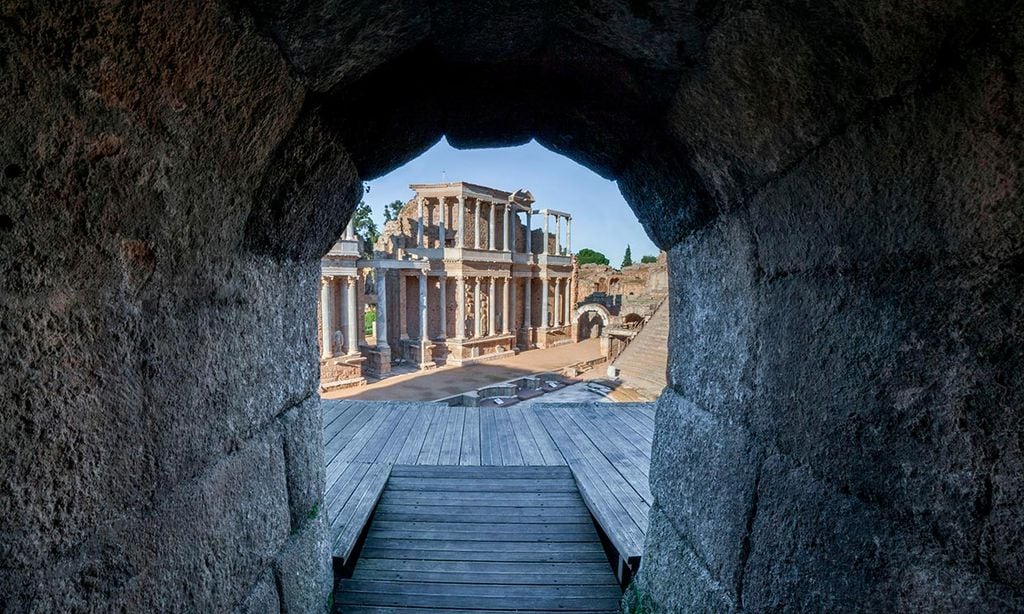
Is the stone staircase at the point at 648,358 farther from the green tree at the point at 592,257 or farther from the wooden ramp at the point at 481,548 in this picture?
the green tree at the point at 592,257

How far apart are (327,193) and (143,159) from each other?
67 cm

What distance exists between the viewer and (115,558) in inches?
34.1

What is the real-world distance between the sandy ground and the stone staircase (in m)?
1.85

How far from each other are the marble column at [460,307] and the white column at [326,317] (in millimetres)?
7397

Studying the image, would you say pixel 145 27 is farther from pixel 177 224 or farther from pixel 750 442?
pixel 750 442

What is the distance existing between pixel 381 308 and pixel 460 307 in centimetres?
408

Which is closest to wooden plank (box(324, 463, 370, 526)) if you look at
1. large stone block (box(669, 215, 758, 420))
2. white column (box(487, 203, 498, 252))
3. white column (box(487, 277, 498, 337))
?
large stone block (box(669, 215, 758, 420))

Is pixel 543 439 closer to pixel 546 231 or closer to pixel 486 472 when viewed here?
pixel 486 472

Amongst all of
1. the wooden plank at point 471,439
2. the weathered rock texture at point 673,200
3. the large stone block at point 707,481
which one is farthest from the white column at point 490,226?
the weathered rock texture at point 673,200

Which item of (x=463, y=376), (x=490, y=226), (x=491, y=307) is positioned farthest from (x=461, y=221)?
(x=463, y=376)

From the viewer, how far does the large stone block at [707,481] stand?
1.31 meters

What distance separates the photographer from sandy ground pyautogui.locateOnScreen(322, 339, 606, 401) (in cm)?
1616

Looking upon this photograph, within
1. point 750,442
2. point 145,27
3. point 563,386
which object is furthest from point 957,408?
point 563,386

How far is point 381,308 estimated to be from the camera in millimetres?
21281
